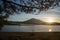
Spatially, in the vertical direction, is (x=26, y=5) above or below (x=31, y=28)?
above

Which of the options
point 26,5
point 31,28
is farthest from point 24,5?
point 31,28

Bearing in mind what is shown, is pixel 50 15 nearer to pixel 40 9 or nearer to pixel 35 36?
pixel 40 9

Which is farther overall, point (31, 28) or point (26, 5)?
point (31, 28)

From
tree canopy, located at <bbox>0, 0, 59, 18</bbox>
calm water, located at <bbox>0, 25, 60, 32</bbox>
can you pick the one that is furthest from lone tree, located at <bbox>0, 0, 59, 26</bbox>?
calm water, located at <bbox>0, 25, 60, 32</bbox>

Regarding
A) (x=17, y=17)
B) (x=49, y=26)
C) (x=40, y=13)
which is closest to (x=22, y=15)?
(x=17, y=17)

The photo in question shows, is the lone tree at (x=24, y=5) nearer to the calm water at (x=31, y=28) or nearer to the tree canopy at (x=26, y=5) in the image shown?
the tree canopy at (x=26, y=5)

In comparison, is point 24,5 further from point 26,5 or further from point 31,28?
point 31,28

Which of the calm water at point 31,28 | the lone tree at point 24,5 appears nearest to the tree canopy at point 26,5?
the lone tree at point 24,5

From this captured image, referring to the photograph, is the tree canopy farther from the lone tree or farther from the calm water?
the calm water

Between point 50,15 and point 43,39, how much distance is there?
1.06 feet

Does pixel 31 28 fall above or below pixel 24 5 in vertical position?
below

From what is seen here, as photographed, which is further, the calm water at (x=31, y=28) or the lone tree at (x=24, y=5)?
the calm water at (x=31, y=28)

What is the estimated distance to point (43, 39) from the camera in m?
2.49

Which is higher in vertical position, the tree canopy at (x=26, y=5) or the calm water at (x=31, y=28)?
the tree canopy at (x=26, y=5)
